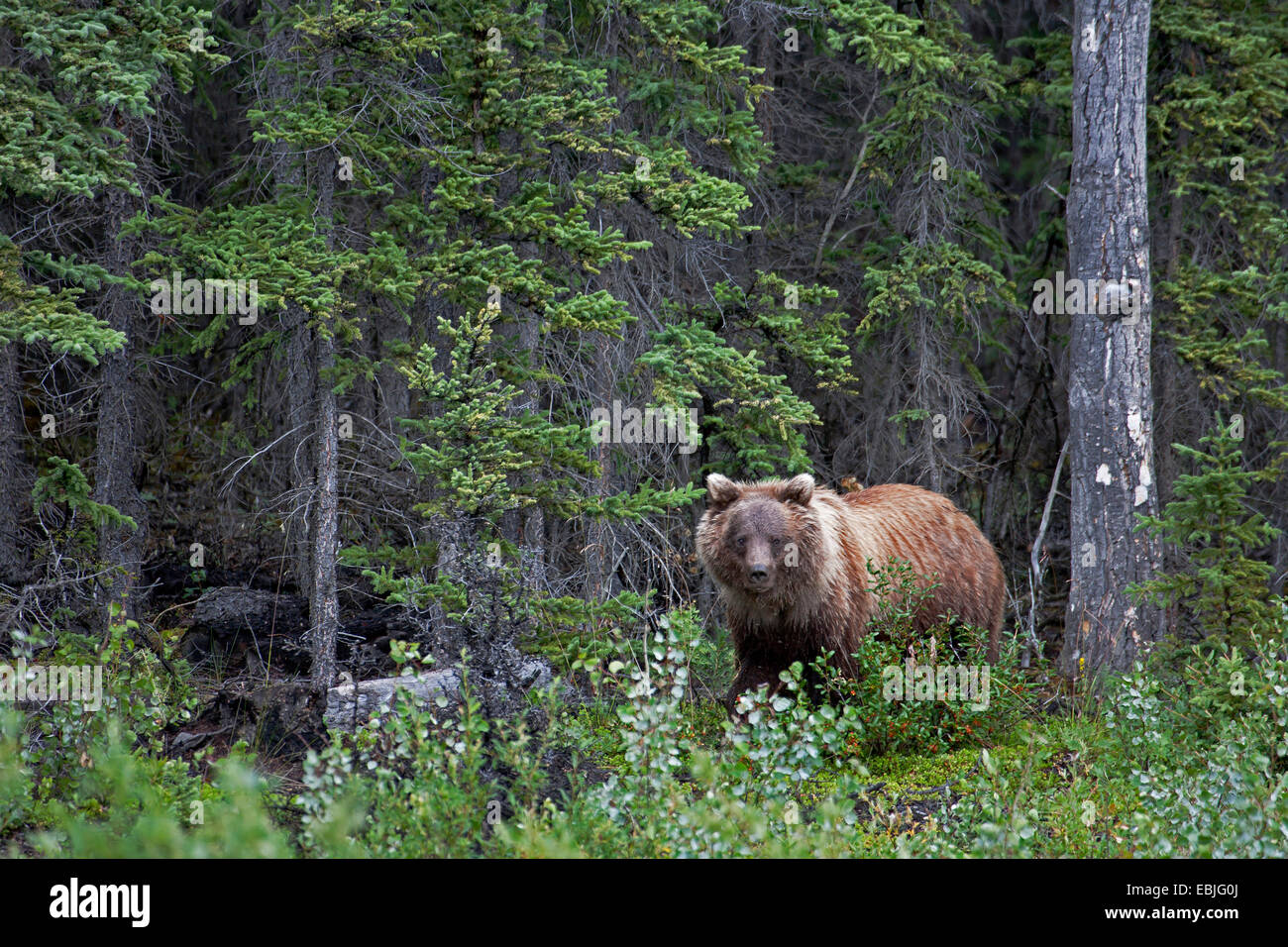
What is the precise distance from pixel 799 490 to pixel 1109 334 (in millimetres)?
3622

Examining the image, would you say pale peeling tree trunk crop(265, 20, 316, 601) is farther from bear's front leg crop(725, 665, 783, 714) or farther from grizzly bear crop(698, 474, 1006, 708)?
bear's front leg crop(725, 665, 783, 714)

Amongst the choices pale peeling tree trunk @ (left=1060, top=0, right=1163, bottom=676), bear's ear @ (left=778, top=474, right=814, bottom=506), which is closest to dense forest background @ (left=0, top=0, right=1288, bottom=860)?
pale peeling tree trunk @ (left=1060, top=0, right=1163, bottom=676)

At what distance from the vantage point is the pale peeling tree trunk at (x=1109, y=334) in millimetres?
9625

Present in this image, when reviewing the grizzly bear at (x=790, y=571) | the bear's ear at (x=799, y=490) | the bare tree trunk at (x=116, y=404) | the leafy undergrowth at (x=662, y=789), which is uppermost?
the bare tree trunk at (x=116, y=404)

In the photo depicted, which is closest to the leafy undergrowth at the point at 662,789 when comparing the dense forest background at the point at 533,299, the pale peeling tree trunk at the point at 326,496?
the dense forest background at the point at 533,299

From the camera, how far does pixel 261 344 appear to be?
909 centimetres

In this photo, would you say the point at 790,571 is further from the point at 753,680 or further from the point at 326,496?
the point at 326,496

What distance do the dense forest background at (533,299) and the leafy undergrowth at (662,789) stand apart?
0.59 meters

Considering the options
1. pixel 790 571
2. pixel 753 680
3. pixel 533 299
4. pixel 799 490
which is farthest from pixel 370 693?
pixel 799 490

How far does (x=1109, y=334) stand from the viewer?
978cm

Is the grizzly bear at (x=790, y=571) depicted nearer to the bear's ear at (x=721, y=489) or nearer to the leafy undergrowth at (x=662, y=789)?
the bear's ear at (x=721, y=489)

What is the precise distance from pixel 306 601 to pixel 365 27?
5.10 m

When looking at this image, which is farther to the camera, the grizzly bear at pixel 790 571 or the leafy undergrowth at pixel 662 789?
the grizzly bear at pixel 790 571
